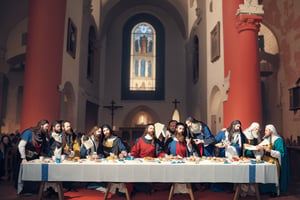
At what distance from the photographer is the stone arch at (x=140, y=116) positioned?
16.8 m

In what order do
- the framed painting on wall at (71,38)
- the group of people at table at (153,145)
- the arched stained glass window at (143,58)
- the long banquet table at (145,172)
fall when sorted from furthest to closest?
the arched stained glass window at (143,58) < the framed painting on wall at (71,38) < the group of people at table at (153,145) < the long banquet table at (145,172)

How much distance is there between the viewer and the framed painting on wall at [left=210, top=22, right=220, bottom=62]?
8600 millimetres

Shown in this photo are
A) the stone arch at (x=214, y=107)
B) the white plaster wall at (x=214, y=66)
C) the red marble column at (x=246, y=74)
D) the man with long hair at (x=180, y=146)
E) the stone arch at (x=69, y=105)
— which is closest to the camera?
the man with long hair at (x=180, y=146)

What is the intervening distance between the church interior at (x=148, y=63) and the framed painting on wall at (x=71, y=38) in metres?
0.04

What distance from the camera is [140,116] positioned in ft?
56.9

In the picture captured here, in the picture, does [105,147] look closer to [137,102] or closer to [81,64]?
[81,64]

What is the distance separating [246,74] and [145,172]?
4.29 meters

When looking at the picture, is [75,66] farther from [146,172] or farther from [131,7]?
[131,7]

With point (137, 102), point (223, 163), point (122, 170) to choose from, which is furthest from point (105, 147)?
point (137, 102)

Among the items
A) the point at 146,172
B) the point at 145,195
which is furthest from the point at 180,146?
the point at 146,172

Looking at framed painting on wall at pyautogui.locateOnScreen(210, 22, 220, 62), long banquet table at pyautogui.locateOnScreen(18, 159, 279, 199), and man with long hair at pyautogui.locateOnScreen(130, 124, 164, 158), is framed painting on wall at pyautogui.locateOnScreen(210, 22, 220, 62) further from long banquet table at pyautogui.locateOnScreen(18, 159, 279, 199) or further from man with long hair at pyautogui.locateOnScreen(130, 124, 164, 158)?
long banquet table at pyautogui.locateOnScreen(18, 159, 279, 199)

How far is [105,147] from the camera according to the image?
546cm

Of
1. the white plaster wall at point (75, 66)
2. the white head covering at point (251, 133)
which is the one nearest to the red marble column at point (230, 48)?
the white head covering at point (251, 133)

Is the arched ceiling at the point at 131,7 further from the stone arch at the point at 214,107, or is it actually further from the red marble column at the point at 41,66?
the red marble column at the point at 41,66
